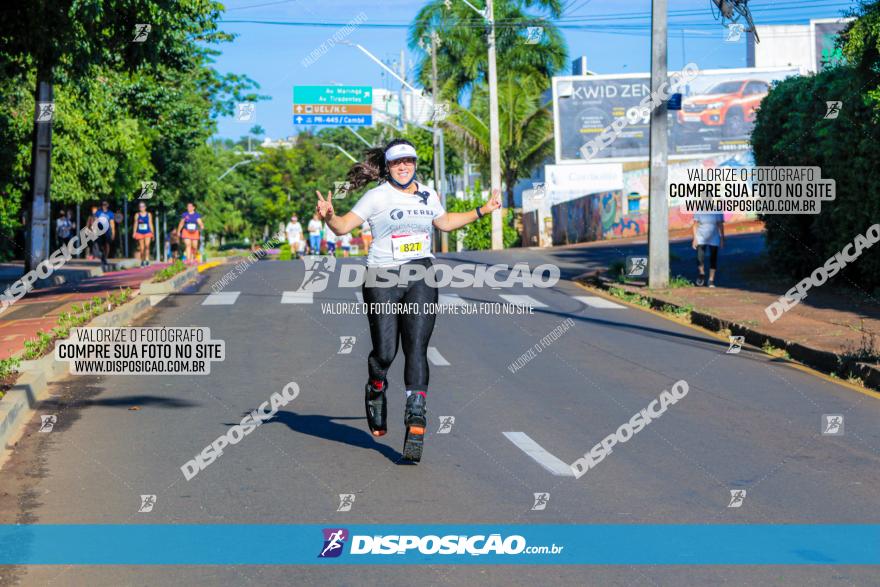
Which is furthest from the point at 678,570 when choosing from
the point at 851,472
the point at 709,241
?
the point at 709,241

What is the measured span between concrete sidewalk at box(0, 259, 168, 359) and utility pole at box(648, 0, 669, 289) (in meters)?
9.71

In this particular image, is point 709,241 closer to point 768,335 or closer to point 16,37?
point 768,335

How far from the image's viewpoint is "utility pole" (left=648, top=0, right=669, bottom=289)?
853 inches

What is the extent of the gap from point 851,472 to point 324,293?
48.6ft

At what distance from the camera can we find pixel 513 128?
5450cm

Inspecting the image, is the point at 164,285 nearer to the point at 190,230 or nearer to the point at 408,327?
the point at 190,230

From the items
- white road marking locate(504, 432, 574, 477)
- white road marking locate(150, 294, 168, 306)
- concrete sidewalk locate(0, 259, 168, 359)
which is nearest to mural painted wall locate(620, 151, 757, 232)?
concrete sidewalk locate(0, 259, 168, 359)

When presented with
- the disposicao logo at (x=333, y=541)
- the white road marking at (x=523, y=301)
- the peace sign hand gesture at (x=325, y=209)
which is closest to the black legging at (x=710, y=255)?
the white road marking at (x=523, y=301)

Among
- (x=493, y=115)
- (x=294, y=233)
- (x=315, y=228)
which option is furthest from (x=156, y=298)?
(x=493, y=115)

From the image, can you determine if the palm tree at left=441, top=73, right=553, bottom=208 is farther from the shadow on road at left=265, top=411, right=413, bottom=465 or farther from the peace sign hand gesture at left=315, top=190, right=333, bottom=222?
the peace sign hand gesture at left=315, top=190, right=333, bottom=222

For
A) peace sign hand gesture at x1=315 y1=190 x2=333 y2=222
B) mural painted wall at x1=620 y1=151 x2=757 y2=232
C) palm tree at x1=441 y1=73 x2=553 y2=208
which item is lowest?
peace sign hand gesture at x1=315 y1=190 x2=333 y2=222

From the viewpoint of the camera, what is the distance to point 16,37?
17156 mm

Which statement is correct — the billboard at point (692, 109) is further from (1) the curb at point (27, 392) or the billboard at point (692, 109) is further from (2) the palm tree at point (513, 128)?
(1) the curb at point (27, 392)

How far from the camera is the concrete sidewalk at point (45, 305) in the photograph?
50.3 feet
